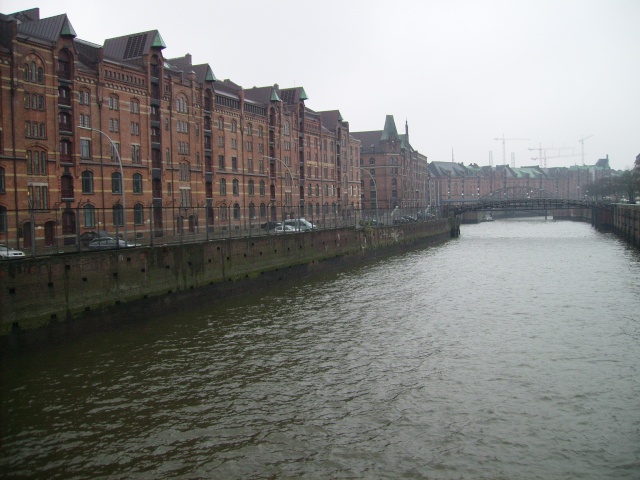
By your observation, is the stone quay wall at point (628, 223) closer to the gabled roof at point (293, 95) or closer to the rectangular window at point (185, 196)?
the gabled roof at point (293, 95)

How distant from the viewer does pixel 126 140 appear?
160ft

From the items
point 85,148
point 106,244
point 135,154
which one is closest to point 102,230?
point 106,244

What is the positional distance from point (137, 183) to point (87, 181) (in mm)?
5768

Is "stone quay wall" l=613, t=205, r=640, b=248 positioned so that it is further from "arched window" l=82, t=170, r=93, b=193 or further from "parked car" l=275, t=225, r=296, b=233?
"arched window" l=82, t=170, r=93, b=193

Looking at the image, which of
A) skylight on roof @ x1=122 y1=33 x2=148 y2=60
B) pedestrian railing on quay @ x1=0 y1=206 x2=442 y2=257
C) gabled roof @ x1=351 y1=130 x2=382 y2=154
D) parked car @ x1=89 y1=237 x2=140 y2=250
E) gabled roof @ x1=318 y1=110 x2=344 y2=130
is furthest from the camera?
gabled roof @ x1=351 y1=130 x2=382 y2=154

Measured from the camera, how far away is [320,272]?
46562 millimetres

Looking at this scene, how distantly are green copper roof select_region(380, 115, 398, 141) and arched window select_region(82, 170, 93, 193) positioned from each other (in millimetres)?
86262

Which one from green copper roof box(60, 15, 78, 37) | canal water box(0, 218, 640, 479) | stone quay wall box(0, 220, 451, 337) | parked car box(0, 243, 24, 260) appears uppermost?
green copper roof box(60, 15, 78, 37)

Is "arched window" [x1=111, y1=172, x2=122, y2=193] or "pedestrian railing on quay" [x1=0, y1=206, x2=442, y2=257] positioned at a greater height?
"arched window" [x1=111, y1=172, x2=122, y2=193]

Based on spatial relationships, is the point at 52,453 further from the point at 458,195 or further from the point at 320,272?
the point at 458,195

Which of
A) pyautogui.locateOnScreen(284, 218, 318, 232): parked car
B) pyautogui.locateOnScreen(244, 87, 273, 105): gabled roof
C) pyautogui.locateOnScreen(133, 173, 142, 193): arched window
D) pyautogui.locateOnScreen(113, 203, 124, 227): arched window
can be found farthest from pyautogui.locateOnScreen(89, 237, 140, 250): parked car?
pyautogui.locateOnScreen(244, 87, 273, 105): gabled roof

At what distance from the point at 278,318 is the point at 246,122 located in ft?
141

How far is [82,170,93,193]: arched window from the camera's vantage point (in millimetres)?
44562

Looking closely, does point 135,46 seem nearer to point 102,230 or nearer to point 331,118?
point 102,230
